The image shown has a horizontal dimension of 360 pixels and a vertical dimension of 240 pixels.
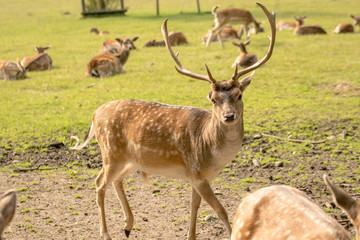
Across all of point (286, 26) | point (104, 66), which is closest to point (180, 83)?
point (104, 66)

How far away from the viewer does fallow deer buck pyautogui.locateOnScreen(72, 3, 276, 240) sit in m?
5.26

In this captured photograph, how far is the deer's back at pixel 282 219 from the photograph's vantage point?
3383mm

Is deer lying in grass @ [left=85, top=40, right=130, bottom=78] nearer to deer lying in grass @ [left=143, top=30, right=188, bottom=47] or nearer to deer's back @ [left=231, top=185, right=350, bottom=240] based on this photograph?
deer lying in grass @ [left=143, top=30, right=188, bottom=47]

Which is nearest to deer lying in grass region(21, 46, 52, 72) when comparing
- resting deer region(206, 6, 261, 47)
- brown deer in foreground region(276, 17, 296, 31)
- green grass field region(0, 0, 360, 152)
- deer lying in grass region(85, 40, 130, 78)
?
green grass field region(0, 0, 360, 152)

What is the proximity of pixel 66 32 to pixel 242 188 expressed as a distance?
17552mm

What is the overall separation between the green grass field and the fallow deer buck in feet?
9.67

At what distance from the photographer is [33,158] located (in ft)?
26.3

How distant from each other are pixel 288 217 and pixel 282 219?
44mm

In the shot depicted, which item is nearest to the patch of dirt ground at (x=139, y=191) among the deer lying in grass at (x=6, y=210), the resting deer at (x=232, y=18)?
the deer lying in grass at (x=6, y=210)

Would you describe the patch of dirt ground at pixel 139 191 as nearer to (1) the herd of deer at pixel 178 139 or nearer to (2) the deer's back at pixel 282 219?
(1) the herd of deer at pixel 178 139

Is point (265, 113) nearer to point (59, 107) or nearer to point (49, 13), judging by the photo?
point (59, 107)

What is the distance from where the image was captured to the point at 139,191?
694 centimetres

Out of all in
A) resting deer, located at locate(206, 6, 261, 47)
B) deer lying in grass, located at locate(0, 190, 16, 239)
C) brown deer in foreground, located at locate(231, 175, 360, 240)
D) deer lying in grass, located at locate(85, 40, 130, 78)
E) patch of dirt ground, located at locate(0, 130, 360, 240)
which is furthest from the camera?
resting deer, located at locate(206, 6, 261, 47)

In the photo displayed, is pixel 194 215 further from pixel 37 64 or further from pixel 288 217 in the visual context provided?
pixel 37 64
